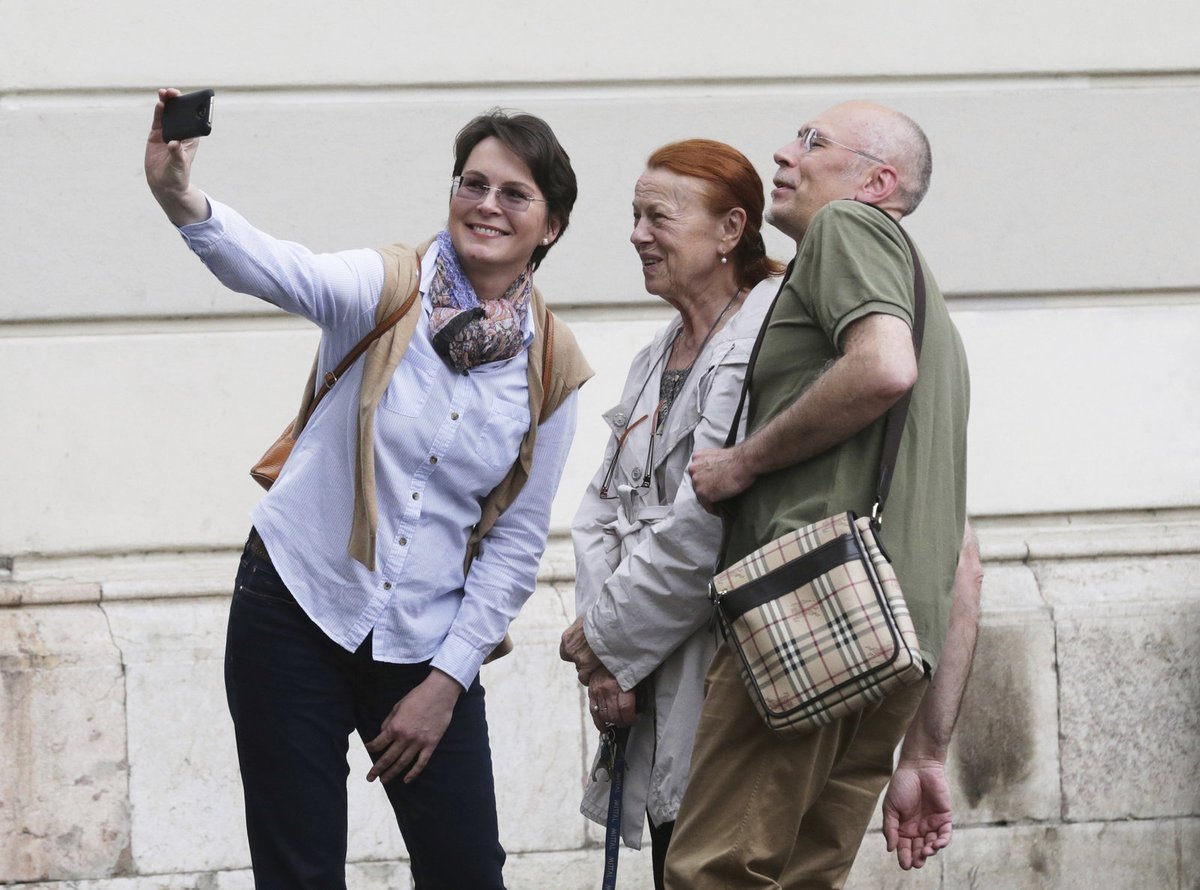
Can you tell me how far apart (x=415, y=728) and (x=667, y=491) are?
70cm

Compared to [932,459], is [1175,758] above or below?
below

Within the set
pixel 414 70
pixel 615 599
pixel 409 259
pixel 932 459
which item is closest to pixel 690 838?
pixel 615 599

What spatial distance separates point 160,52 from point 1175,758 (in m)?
3.69

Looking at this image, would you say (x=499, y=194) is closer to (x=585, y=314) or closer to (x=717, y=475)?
(x=717, y=475)

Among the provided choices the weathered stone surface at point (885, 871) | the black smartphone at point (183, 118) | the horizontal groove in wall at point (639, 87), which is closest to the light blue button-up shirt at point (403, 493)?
the black smartphone at point (183, 118)

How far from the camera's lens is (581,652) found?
3.02 metres

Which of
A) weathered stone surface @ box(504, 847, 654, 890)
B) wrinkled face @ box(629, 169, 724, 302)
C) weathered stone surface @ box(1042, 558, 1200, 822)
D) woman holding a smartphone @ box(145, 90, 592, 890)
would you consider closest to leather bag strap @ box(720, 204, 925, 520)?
woman holding a smartphone @ box(145, 90, 592, 890)

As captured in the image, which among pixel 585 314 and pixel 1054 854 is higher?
pixel 585 314

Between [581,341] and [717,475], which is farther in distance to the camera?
[581,341]

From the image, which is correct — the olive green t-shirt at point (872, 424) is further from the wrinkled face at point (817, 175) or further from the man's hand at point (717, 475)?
the wrinkled face at point (817, 175)

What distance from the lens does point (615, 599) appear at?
115 inches

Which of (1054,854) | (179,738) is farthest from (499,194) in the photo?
(1054,854)

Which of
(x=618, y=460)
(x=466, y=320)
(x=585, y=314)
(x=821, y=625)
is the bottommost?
(x=821, y=625)

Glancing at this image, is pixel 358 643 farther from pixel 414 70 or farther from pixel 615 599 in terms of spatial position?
pixel 414 70
